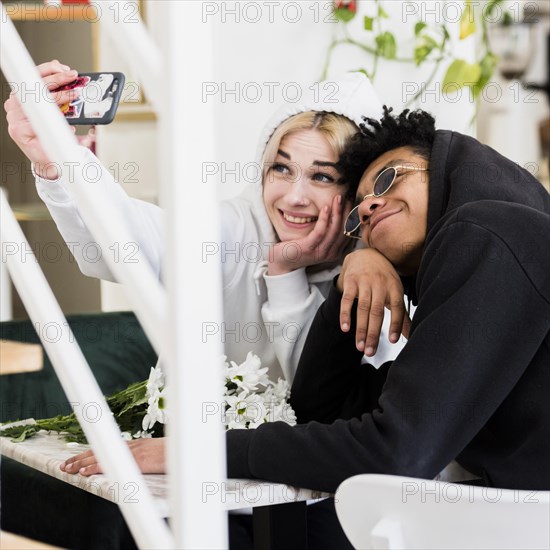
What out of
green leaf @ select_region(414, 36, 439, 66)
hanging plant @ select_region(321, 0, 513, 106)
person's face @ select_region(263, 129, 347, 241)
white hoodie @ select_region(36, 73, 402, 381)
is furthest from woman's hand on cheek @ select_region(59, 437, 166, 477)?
green leaf @ select_region(414, 36, 439, 66)

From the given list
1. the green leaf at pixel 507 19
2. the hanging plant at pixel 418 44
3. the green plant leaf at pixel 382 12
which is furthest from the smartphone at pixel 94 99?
the green leaf at pixel 507 19

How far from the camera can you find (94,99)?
1.35 m

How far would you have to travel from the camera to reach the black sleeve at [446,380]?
104 centimetres

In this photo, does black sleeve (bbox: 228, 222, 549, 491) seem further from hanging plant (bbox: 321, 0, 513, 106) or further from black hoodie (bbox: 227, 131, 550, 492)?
hanging plant (bbox: 321, 0, 513, 106)

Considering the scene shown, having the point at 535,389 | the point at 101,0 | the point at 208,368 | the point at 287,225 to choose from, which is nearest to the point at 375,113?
the point at 287,225

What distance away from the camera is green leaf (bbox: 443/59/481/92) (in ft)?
7.64

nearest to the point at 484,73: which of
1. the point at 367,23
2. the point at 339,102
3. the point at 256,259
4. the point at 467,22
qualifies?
the point at 467,22

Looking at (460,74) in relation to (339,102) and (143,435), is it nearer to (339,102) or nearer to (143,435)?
(339,102)

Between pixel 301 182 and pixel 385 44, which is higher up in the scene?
pixel 385 44

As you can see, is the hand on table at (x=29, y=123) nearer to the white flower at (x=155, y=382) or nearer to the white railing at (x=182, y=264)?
the white flower at (x=155, y=382)

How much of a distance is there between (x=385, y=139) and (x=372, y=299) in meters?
0.31

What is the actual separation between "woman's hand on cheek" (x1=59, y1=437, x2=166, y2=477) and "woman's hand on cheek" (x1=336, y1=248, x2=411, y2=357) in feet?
1.13

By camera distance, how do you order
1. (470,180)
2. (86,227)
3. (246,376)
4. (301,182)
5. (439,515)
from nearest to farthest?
1. (439,515)
2. (470,180)
3. (246,376)
4. (86,227)
5. (301,182)

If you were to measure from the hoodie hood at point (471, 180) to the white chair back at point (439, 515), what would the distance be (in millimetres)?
435
